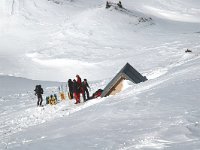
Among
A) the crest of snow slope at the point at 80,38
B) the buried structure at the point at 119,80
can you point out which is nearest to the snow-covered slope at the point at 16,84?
the crest of snow slope at the point at 80,38

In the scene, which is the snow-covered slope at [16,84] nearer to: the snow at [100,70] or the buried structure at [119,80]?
the snow at [100,70]

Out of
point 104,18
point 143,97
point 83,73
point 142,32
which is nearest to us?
point 143,97

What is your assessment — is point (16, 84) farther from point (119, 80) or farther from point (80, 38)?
point (80, 38)

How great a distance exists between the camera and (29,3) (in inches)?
2361

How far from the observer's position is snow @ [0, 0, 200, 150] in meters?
8.23

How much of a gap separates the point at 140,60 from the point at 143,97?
83.1 feet

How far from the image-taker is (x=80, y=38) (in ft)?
158

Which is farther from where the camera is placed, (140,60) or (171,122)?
(140,60)

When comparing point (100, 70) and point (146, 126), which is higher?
point (100, 70)

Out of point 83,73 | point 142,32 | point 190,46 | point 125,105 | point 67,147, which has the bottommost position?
point 67,147

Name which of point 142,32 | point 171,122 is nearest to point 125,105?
point 171,122

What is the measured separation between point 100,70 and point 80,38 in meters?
12.5

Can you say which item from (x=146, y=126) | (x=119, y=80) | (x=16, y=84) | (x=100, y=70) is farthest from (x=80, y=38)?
(x=146, y=126)

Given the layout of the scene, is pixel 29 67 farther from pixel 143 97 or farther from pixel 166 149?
pixel 166 149
